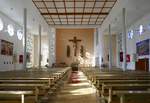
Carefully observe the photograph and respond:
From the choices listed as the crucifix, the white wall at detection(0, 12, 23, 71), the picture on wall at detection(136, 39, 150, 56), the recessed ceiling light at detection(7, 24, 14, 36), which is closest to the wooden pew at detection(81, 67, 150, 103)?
the picture on wall at detection(136, 39, 150, 56)

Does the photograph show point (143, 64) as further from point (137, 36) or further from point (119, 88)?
point (119, 88)

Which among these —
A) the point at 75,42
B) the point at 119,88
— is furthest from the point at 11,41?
the point at 119,88

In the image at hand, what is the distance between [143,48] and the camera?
25250mm

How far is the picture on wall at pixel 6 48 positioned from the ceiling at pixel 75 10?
4.29m

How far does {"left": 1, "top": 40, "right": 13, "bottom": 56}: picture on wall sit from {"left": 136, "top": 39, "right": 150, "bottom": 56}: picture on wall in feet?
39.6

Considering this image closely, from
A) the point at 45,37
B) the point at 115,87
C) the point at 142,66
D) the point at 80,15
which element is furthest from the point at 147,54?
the point at 45,37

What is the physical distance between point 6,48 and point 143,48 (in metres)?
12.1

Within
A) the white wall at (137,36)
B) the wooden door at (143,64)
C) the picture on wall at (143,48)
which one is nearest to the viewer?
the white wall at (137,36)

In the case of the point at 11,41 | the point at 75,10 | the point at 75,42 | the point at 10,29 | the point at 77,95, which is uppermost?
the point at 75,10

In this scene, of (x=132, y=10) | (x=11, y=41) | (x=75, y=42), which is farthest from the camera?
(x=75, y=42)

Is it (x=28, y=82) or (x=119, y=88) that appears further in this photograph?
(x=28, y=82)

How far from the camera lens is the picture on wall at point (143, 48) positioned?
2406cm

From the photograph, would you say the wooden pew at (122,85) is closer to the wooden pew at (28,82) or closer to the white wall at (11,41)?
the wooden pew at (28,82)

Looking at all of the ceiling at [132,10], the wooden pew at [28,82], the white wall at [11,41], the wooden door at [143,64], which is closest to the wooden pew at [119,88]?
the wooden pew at [28,82]
